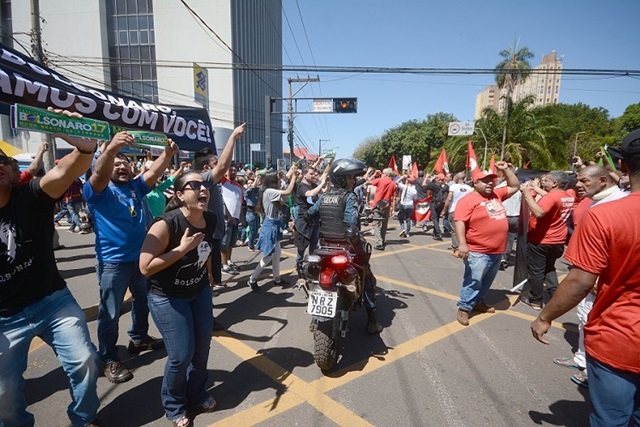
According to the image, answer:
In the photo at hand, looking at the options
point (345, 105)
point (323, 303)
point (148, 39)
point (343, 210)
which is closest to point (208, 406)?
point (323, 303)

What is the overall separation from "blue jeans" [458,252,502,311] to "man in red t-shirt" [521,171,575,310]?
1.04m

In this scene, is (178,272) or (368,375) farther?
(368,375)

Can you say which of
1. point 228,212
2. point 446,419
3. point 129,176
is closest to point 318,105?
point 228,212

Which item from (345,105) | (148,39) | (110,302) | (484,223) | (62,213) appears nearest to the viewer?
(110,302)

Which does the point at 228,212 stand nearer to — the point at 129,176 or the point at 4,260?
the point at 129,176

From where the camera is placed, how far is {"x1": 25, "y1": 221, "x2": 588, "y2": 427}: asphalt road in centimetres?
256

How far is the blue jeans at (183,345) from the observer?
2240 mm

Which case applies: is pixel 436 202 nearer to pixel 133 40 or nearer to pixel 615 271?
pixel 615 271

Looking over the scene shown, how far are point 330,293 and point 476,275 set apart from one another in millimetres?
2119

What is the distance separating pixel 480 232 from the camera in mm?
4074

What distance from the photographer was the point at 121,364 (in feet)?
10.00

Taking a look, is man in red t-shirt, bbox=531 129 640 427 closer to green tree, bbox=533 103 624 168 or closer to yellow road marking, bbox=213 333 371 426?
yellow road marking, bbox=213 333 371 426

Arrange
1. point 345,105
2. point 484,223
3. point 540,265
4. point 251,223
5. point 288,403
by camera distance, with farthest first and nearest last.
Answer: point 345,105 → point 251,223 → point 540,265 → point 484,223 → point 288,403

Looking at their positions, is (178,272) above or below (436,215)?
above
